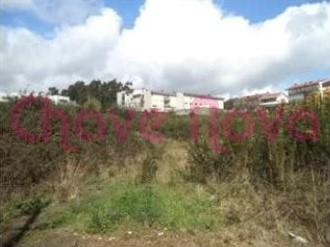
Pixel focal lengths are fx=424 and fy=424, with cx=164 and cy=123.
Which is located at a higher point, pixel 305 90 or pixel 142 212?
pixel 305 90

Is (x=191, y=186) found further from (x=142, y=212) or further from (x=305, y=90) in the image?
(x=305, y=90)

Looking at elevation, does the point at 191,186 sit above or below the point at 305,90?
below

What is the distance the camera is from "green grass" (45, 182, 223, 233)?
585cm

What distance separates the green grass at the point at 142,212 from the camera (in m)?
5.85

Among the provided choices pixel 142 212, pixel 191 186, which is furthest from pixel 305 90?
pixel 142 212

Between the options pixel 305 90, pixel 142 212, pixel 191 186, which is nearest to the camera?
pixel 142 212

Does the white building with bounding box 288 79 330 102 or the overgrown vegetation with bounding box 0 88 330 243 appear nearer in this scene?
the overgrown vegetation with bounding box 0 88 330 243

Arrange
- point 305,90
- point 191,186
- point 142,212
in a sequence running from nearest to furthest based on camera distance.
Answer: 1. point 142,212
2. point 191,186
3. point 305,90

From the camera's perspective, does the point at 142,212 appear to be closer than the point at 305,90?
Yes

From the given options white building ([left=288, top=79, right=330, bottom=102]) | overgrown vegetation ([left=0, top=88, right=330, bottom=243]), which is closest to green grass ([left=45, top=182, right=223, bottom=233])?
overgrown vegetation ([left=0, top=88, right=330, bottom=243])

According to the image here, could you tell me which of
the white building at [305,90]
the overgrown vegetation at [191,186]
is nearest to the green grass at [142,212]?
the overgrown vegetation at [191,186]

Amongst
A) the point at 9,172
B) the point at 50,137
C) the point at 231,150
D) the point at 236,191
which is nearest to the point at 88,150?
the point at 50,137

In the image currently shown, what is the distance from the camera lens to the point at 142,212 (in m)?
6.11

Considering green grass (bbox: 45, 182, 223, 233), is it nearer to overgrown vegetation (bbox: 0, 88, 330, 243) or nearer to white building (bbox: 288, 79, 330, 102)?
overgrown vegetation (bbox: 0, 88, 330, 243)
